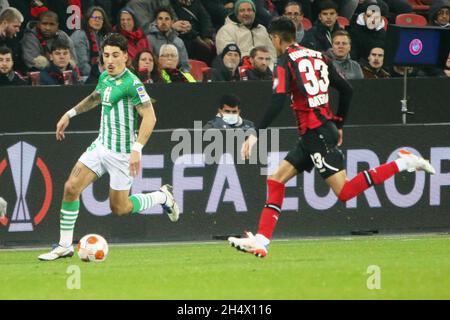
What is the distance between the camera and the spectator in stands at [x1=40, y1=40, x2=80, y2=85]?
53.6 ft

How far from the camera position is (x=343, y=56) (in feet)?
58.4

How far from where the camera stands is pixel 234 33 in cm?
1803

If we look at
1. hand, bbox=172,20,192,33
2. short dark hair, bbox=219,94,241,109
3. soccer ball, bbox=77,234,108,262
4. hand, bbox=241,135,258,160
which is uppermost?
hand, bbox=172,20,192,33

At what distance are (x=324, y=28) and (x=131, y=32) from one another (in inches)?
118

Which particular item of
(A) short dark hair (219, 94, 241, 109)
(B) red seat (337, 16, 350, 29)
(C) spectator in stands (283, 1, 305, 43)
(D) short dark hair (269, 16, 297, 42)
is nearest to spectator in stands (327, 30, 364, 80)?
(C) spectator in stands (283, 1, 305, 43)

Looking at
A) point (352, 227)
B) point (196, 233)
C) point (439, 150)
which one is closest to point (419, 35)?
point (439, 150)

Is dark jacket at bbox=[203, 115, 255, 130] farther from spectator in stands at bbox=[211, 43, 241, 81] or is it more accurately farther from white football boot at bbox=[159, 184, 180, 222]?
white football boot at bbox=[159, 184, 180, 222]

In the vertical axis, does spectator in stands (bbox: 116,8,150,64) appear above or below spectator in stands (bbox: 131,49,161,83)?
above

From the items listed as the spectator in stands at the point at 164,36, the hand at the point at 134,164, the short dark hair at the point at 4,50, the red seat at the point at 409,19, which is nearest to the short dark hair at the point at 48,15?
the short dark hair at the point at 4,50

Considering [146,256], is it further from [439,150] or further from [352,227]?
[439,150]

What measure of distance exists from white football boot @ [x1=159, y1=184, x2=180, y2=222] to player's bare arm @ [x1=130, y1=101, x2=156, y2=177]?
1.47 m

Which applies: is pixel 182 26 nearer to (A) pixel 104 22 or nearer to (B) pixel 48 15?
(A) pixel 104 22

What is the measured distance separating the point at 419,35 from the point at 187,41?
Result: 11.7ft

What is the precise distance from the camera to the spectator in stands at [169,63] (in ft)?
55.6
